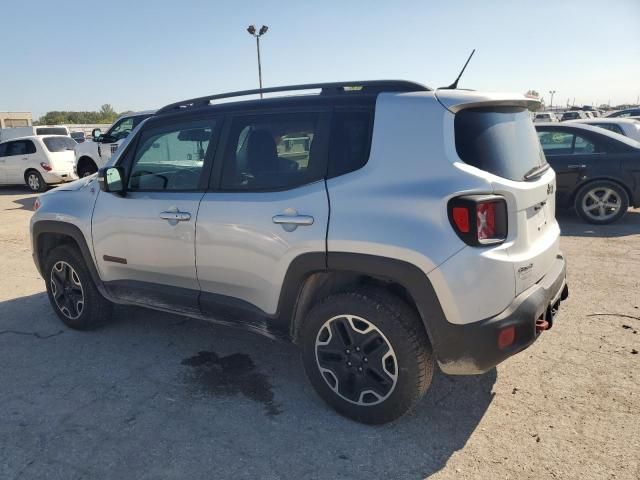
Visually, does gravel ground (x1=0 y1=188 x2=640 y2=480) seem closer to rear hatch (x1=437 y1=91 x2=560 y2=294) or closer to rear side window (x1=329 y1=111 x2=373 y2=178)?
rear hatch (x1=437 y1=91 x2=560 y2=294)

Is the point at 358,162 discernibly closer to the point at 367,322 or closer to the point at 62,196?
the point at 367,322

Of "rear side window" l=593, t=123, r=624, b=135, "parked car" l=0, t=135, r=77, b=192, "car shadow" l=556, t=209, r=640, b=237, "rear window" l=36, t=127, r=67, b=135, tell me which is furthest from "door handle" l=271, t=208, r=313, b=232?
"rear window" l=36, t=127, r=67, b=135

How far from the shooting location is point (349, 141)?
9.16 feet

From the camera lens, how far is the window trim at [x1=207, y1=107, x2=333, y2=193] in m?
2.85

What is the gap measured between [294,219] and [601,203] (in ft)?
21.8

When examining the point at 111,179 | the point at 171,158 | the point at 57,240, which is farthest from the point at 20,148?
the point at 171,158

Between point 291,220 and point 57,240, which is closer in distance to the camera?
point 291,220

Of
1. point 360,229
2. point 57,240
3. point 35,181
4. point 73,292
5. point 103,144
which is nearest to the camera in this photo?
point 360,229

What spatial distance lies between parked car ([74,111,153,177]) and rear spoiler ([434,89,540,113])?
424 inches

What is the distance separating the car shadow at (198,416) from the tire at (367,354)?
146 mm

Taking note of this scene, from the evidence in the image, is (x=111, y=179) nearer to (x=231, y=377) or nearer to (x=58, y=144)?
(x=231, y=377)

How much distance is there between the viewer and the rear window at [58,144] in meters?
14.0

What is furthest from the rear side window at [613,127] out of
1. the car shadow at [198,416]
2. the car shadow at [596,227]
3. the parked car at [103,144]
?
the parked car at [103,144]

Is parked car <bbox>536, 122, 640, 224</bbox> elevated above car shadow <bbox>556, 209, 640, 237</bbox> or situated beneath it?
elevated above
